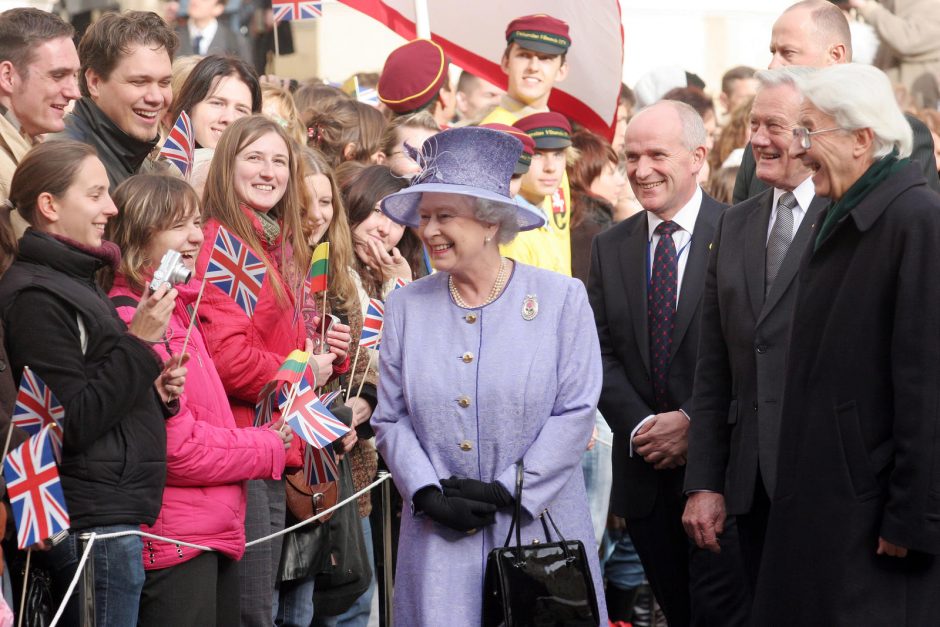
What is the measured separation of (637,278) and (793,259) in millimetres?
996

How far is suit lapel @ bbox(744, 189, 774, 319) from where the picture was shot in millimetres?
5312

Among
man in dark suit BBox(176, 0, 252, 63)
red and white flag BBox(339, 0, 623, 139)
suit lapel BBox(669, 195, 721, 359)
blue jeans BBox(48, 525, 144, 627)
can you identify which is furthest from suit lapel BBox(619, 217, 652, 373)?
man in dark suit BBox(176, 0, 252, 63)

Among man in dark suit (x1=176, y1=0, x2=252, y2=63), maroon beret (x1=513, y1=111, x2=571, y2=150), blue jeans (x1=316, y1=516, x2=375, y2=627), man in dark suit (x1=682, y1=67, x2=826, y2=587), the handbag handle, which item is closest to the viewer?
the handbag handle

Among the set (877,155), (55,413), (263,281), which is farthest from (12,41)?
(877,155)

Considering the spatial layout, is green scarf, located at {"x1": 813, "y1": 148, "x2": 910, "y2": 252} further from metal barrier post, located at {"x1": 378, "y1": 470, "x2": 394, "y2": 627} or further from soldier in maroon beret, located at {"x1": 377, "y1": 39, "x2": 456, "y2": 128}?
soldier in maroon beret, located at {"x1": 377, "y1": 39, "x2": 456, "y2": 128}

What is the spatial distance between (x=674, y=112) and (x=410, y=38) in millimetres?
4020

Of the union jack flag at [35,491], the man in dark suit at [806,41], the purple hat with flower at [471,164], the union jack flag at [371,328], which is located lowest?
the union jack flag at [35,491]

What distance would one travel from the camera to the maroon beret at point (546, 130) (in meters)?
7.71

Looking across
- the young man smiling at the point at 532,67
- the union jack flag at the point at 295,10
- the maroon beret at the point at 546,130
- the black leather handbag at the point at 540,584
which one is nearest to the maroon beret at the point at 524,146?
the maroon beret at the point at 546,130

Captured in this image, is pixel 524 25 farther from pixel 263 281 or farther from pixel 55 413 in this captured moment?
pixel 55 413

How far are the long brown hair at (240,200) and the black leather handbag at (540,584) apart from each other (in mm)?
1509

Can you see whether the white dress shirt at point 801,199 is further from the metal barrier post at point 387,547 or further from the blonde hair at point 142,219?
the metal barrier post at point 387,547

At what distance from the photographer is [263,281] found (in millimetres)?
5574

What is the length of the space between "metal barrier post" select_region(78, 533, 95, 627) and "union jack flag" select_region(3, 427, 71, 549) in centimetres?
27
